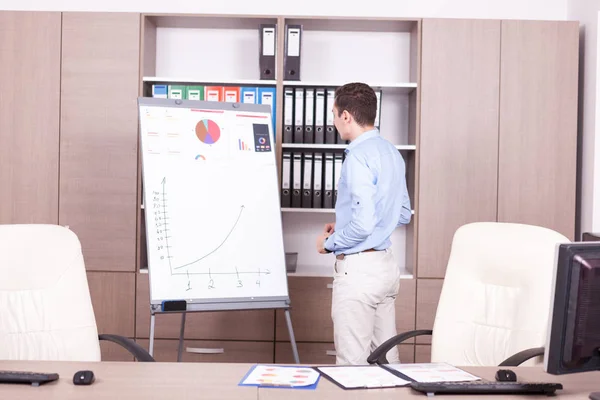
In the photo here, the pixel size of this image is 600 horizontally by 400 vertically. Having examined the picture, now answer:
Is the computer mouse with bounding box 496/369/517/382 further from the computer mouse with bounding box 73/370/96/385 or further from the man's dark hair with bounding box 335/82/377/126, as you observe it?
the man's dark hair with bounding box 335/82/377/126

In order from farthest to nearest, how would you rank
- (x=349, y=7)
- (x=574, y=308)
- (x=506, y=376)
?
(x=349, y=7), (x=506, y=376), (x=574, y=308)

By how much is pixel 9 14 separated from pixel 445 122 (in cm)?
252

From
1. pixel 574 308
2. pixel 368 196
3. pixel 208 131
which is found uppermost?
pixel 208 131

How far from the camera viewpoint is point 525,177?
12.2 feet

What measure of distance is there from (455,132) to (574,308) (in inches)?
91.9

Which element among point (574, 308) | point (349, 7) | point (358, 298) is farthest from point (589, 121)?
point (574, 308)

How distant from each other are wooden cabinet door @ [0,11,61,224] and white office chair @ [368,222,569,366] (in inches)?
92.6

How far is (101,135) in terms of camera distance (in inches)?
148

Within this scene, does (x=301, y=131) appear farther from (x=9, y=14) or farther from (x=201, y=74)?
(x=9, y=14)

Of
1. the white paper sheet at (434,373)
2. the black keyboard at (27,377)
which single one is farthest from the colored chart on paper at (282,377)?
the black keyboard at (27,377)

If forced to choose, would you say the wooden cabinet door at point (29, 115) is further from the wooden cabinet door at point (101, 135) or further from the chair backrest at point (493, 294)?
the chair backrest at point (493, 294)

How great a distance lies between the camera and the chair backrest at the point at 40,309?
7.34 ft

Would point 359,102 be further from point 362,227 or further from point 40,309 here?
point 40,309

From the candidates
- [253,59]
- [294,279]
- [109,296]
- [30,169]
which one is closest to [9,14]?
[30,169]
